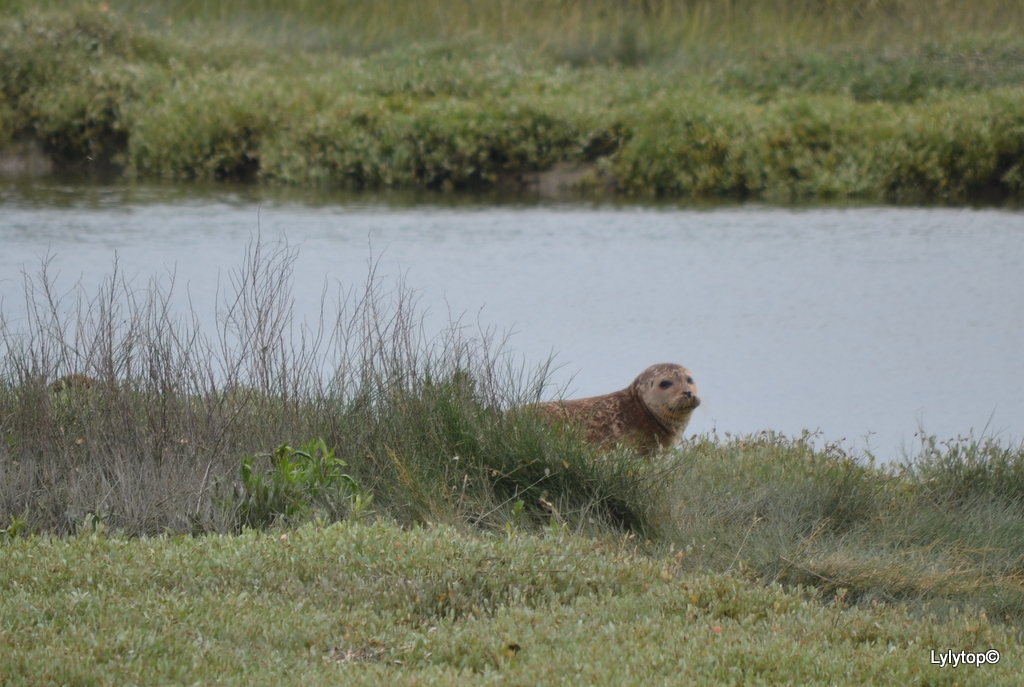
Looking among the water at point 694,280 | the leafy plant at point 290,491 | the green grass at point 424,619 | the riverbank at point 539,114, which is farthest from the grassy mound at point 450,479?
the riverbank at point 539,114

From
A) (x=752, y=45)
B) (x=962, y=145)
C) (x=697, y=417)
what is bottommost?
(x=697, y=417)

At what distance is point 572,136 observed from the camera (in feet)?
75.9

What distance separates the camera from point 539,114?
23.1 metres

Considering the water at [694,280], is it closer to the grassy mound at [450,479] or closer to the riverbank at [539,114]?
the riverbank at [539,114]

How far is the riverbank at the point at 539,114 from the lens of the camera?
2103 centimetres

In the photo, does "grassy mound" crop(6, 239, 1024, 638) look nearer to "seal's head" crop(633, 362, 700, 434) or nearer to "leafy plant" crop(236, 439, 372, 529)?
"leafy plant" crop(236, 439, 372, 529)

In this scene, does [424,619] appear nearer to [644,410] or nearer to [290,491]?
[290,491]

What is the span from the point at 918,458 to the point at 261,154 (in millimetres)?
19293

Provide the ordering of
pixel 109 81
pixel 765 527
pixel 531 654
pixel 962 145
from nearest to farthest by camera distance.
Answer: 1. pixel 531 654
2. pixel 765 527
3. pixel 962 145
4. pixel 109 81

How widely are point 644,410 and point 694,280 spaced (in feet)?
28.4

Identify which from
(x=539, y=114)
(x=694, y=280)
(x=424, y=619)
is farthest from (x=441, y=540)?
(x=539, y=114)

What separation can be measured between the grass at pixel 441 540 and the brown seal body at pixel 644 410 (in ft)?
0.78

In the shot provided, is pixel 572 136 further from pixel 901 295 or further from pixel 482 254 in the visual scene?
pixel 901 295

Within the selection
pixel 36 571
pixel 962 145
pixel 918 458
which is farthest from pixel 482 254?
pixel 36 571
